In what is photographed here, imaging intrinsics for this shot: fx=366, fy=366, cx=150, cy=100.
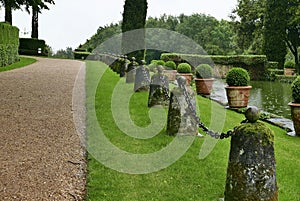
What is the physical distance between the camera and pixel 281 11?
25688 millimetres

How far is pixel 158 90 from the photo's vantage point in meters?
7.37

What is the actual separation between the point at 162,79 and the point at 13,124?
2.89 metres

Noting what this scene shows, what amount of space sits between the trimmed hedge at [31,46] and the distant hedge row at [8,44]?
10762 millimetres

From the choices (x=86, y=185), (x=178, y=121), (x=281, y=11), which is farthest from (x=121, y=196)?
(x=281, y=11)

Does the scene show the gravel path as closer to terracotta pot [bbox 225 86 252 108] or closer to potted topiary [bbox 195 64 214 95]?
terracotta pot [bbox 225 86 252 108]

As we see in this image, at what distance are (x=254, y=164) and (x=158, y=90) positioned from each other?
456 cm

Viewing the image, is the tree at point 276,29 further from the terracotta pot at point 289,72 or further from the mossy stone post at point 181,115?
the mossy stone post at point 181,115

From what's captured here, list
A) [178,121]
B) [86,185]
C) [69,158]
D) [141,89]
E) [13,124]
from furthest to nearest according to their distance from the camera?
[141,89] < [13,124] < [178,121] < [69,158] < [86,185]

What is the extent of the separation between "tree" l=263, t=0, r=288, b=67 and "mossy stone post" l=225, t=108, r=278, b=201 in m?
24.5

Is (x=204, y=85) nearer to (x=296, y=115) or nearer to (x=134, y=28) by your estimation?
(x=296, y=115)

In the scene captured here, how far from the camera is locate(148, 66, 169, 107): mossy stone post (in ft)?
24.0

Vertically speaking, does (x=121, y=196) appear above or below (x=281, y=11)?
below

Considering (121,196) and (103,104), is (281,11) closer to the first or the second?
(103,104)

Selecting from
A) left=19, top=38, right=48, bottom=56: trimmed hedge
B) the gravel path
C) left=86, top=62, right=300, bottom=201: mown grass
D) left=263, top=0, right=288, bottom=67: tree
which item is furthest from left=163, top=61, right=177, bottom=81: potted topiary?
left=19, top=38, right=48, bottom=56: trimmed hedge
